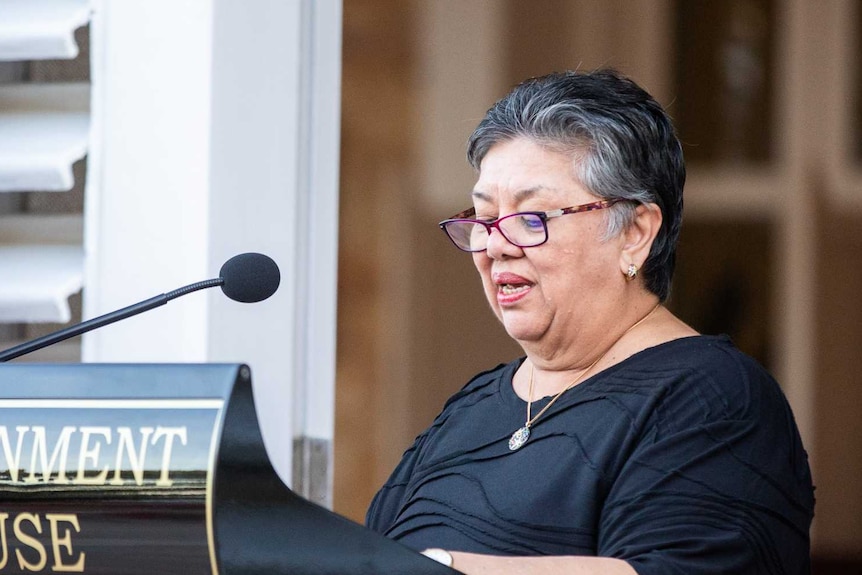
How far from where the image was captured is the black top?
126 cm

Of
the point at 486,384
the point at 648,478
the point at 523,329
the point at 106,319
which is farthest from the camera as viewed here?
the point at 486,384

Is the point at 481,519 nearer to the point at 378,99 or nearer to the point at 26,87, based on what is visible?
the point at 26,87

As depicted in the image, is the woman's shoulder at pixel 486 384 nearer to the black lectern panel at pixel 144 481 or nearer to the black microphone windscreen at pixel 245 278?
the black microphone windscreen at pixel 245 278

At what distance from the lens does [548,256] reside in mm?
1505

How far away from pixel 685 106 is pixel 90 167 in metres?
3.20

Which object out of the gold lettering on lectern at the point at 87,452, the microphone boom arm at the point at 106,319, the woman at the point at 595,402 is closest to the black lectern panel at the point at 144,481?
the gold lettering on lectern at the point at 87,452

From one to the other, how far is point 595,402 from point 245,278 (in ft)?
1.53

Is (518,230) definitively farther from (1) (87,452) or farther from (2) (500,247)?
(1) (87,452)

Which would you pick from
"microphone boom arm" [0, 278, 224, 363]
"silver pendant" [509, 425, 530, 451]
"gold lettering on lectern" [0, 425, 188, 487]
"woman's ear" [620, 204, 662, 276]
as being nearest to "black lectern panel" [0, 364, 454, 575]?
"gold lettering on lectern" [0, 425, 188, 487]

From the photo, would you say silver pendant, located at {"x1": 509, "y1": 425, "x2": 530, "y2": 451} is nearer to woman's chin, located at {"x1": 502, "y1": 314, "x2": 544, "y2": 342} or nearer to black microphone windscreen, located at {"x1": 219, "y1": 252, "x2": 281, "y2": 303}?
woman's chin, located at {"x1": 502, "y1": 314, "x2": 544, "y2": 342}

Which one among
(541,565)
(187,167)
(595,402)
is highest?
(187,167)

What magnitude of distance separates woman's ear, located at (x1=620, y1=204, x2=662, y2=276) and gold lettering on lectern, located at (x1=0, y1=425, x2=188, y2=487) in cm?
72

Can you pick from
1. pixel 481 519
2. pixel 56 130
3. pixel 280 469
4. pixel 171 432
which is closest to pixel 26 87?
pixel 56 130

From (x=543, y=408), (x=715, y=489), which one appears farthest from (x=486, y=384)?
(x=715, y=489)
